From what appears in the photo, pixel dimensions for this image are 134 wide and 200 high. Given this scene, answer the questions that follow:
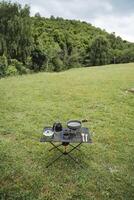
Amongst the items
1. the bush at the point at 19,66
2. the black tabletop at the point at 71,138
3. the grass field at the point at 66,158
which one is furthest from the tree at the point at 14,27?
the black tabletop at the point at 71,138

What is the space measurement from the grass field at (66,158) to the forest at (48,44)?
923 centimetres

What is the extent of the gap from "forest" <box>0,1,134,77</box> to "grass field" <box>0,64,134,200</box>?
9.23 meters

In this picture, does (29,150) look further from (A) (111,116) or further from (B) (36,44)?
(B) (36,44)

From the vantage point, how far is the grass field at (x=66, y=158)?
3490 mm

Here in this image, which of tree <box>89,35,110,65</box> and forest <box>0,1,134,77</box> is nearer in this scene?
forest <box>0,1,134,77</box>

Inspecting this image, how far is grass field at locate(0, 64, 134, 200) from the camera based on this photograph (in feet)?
11.5

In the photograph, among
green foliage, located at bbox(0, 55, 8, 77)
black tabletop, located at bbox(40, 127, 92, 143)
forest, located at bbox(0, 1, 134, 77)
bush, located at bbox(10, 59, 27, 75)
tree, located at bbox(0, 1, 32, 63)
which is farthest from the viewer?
bush, located at bbox(10, 59, 27, 75)

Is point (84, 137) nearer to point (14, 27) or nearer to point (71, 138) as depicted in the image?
point (71, 138)

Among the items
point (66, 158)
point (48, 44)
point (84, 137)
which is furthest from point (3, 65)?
point (84, 137)

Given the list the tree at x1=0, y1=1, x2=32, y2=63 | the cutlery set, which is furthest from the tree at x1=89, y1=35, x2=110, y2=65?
the cutlery set

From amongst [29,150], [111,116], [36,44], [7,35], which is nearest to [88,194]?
[29,150]

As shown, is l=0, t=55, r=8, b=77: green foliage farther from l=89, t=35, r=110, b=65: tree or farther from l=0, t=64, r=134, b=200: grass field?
l=89, t=35, r=110, b=65: tree

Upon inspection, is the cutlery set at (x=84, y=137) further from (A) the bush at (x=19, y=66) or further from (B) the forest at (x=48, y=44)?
(A) the bush at (x=19, y=66)

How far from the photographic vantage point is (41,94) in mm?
9062
